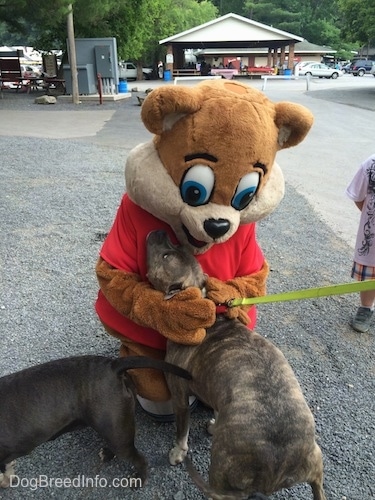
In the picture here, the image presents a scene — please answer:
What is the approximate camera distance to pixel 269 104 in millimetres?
2053

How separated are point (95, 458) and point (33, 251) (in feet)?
9.06

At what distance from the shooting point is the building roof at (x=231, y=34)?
1785 inches

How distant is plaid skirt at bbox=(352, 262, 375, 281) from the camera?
11.2 ft

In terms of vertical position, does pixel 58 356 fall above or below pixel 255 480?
below

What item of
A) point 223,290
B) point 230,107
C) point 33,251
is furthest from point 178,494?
point 33,251

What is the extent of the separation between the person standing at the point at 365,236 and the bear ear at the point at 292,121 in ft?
4.74

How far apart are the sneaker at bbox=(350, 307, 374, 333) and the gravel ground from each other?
7 cm

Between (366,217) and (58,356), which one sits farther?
(366,217)

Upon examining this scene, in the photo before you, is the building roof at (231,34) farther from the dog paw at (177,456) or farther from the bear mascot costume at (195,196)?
the dog paw at (177,456)

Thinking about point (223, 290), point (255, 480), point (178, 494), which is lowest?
point (178, 494)

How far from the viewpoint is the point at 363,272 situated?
136 inches

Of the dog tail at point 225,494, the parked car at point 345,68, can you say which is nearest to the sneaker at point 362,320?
the dog tail at point 225,494

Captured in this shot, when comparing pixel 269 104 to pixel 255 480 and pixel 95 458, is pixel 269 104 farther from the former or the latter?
pixel 95 458

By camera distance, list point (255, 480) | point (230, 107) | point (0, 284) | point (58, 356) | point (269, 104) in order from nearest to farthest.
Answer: point (255, 480)
point (230, 107)
point (269, 104)
point (58, 356)
point (0, 284)
